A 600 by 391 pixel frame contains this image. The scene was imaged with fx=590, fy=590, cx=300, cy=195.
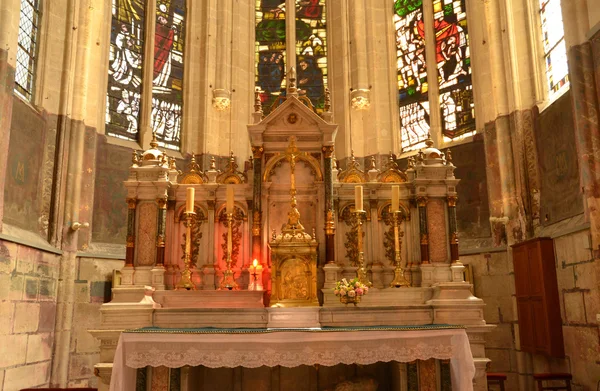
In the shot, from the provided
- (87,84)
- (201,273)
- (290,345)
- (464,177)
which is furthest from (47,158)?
(464,177)

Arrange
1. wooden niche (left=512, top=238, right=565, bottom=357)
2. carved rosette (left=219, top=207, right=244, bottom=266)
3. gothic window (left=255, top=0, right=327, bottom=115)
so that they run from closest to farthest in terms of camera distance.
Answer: carved rosette (left=219, top=207, right=244, bottom=266)
wooden niche (left=512, top=238, right=565, bottom=357)
gothic window (left=255, top=0, right=327, bottom=115)

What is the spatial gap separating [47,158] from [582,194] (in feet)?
33.9

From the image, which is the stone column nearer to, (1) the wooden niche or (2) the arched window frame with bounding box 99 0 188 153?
(2) the arched window frame with bounding box 99 0 188 153

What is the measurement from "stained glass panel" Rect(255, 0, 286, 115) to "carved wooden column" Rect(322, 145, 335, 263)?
7.04 metres

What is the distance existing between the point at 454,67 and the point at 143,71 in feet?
26.4

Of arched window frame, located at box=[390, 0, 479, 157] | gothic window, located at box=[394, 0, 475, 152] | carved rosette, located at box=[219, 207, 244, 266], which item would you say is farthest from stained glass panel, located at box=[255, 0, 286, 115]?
carved rosette, located at box=[219, 207, 244, 266]

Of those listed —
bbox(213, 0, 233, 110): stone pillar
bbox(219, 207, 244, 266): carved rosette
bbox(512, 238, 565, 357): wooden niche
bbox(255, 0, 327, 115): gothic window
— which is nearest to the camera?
bbox(219, 207, 244, 266): carved rosette

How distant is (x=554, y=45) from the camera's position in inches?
473

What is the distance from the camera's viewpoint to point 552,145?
11.3 m

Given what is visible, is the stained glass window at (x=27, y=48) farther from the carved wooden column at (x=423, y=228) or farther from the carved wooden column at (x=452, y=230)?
the carved wooden column at (x=452, y=230)

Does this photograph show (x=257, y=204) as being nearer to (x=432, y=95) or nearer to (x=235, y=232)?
(x=235, y=232)

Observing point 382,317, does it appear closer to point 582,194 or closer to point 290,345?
point 290,345

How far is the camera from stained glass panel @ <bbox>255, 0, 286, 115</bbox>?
54.9 ft

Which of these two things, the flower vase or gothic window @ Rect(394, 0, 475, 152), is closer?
the flower vase
